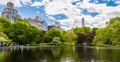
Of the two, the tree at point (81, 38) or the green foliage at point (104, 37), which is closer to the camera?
the green foliage at point (104, 37)

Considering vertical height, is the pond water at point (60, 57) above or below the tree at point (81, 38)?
above

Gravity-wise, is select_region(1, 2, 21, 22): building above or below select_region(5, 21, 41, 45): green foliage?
above

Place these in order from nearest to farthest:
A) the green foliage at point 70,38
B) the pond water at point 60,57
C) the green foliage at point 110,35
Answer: the pond water at point 60,57, the green foliage at point 110,35, the green foliage at point 70,38

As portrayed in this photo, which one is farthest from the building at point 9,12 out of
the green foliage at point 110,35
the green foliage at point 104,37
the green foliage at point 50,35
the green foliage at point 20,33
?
the green foliage at point 104,37

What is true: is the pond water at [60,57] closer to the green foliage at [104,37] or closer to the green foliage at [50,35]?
the green foliage at [104,37]

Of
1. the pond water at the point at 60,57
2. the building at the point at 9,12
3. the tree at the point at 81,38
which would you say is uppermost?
the building at the point at 9,12

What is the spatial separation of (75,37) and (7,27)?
44.4 meters

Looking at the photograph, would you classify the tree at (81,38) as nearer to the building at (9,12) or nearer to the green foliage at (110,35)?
the green foliage at (110,35)

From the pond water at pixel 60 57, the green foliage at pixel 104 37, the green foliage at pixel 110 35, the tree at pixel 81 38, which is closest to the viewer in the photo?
the pond water at pixel 60 57

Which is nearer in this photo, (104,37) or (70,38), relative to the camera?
(104,37)

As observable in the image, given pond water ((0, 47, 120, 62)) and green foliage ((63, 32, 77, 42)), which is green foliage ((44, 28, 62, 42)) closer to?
green foliage ((63, 32, 77, 42))

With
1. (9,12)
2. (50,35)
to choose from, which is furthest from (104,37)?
(9,12)

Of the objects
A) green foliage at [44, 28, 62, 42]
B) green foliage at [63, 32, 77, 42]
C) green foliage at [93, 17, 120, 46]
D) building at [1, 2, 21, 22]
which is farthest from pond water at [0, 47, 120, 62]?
building at [1, 2, 21, 22]

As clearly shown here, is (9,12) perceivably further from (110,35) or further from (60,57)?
(60,57)
